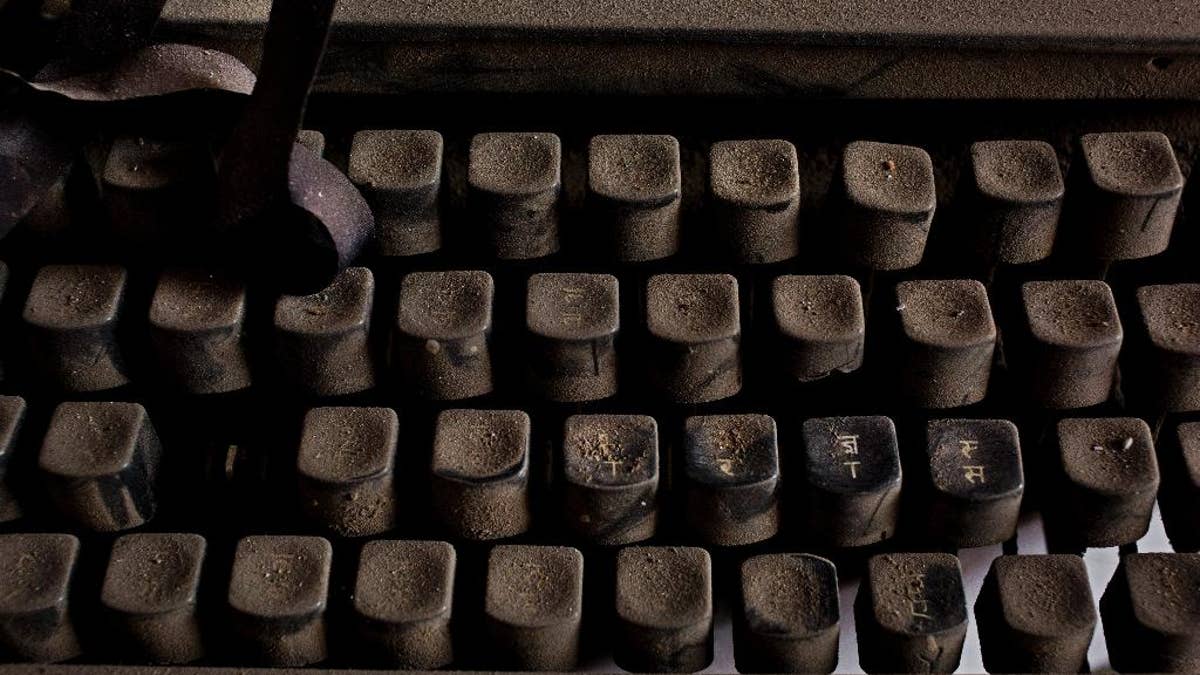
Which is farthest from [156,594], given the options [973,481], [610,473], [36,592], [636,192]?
[973,481]

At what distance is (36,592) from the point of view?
1.02 m

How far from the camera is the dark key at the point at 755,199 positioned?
1.04 m

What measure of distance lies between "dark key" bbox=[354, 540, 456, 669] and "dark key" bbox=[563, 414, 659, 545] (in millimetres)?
95

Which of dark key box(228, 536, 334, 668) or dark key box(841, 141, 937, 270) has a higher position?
dark key box(841, 141, 937, 270)

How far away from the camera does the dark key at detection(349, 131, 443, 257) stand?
1.04 m

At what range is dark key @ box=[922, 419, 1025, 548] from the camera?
1027 millimetres

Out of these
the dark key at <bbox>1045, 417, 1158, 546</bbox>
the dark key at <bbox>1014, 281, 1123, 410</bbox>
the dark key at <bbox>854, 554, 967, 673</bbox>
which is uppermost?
the dark key at <bbox>1014, 281, 1123, 410</bbox>

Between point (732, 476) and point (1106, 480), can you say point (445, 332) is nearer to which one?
point (732, 476)

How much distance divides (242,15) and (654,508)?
0.44 meters

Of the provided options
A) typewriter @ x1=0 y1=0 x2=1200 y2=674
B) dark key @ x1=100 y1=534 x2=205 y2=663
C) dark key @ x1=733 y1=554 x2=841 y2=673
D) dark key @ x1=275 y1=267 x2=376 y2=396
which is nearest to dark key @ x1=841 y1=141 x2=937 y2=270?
typewriter @ x1=0 y1=0 x2=1200 y2=674

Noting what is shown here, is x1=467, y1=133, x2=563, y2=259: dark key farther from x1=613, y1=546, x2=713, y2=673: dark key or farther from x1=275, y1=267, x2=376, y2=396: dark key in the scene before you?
x1=613, y1=546, x2=713, y2=673: dark key

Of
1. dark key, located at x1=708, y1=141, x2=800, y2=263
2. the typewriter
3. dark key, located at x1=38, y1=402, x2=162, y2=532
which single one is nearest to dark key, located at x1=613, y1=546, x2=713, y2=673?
the typewriter

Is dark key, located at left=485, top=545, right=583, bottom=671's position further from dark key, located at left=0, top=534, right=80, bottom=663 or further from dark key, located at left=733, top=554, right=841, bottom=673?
dark key, located at left=0, top=534, right=80, bottom=663

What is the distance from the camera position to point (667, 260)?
1.11m
